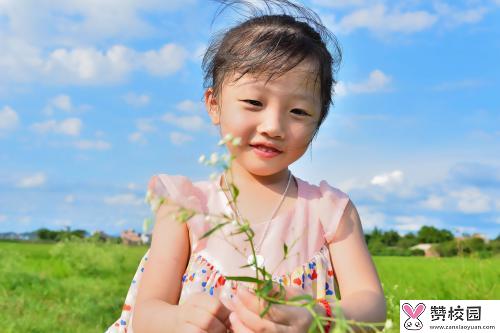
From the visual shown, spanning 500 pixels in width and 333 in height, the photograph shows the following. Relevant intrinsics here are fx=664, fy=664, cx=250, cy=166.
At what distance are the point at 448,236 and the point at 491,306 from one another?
14.6 feet

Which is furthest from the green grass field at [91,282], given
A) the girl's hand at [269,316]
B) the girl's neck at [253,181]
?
the girl's hand at [269,316]

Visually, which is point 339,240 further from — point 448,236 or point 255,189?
point 448,236

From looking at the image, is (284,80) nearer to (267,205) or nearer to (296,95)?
(296,95)

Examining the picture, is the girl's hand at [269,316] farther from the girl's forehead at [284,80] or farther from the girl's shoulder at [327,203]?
the girl's forehead at [284,80]

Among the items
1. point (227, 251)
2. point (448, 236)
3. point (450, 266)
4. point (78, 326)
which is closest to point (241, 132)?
point (227, 251)

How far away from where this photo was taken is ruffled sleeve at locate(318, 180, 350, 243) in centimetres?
295

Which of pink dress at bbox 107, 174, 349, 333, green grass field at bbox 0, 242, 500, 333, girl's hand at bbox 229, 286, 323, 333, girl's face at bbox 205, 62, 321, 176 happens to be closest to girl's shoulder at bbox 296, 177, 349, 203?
pink dress at bbox 107, 174, 349, 333

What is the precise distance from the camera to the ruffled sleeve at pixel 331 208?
295 centimetres

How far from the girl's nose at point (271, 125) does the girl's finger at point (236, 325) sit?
81 centimetres

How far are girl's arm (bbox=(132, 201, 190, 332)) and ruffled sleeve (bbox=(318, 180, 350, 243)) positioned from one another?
0.62 metres

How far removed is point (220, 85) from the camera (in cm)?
302

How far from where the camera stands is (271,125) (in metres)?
2.71

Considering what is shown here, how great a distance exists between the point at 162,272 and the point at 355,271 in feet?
2.72

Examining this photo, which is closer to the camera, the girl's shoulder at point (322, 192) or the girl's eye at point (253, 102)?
the girl's eye at point (253, 102)
